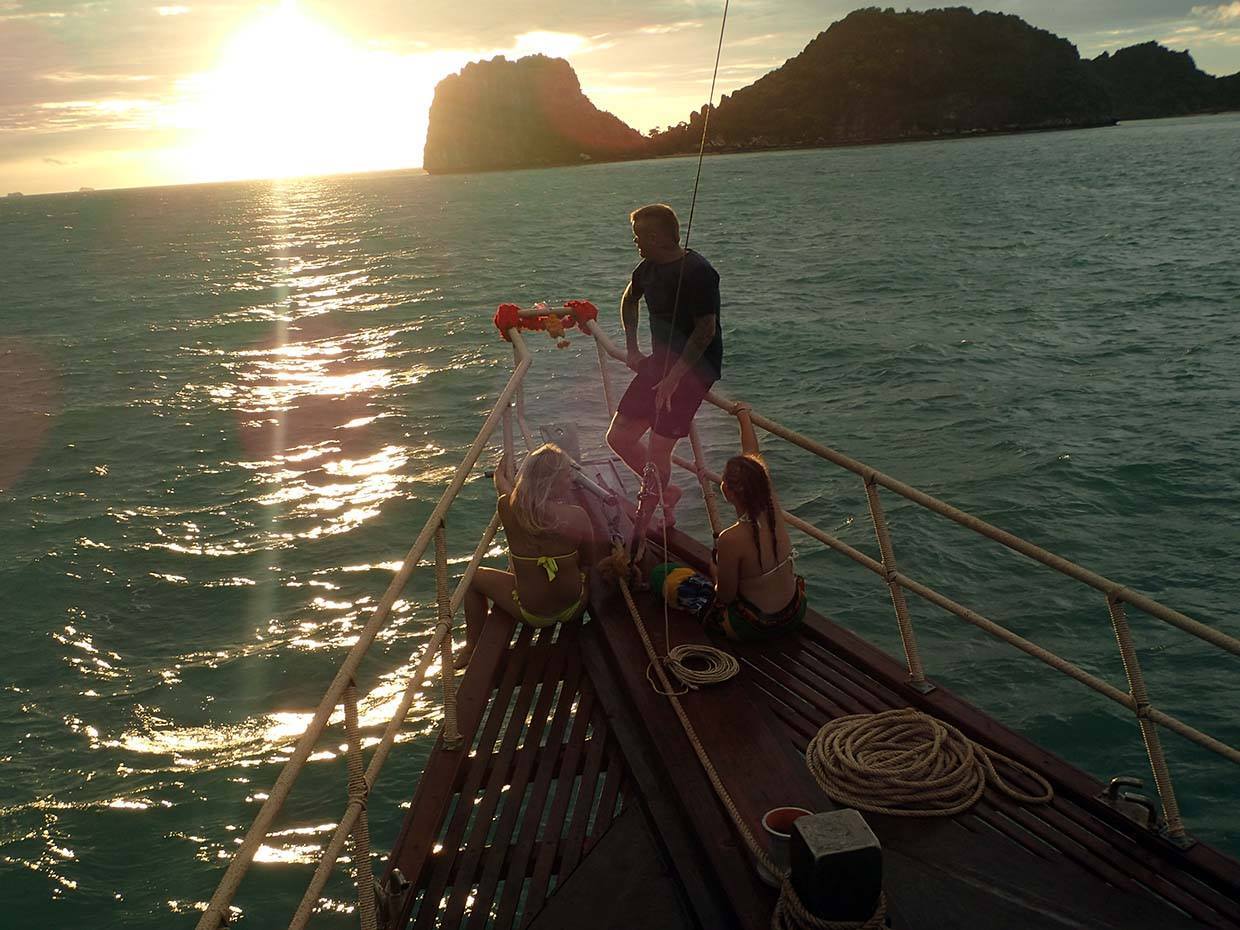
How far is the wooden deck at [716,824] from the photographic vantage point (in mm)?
3168

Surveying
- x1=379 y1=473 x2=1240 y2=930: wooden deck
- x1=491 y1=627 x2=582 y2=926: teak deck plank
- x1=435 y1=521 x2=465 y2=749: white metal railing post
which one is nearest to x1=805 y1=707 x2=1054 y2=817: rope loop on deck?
x1=379 y1=473 x2=1240 y2=930: wooden deck

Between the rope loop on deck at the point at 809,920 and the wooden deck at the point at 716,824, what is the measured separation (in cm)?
14

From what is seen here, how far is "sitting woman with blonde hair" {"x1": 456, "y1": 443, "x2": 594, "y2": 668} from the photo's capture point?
4.88 meters

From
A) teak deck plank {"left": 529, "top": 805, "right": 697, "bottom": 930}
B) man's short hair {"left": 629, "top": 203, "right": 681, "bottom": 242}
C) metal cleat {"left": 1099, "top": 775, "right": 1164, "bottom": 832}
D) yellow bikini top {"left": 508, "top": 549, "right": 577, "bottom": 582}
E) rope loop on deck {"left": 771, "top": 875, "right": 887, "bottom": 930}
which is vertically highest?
man's short hair {"left": 629, "top": 203, "right": 681, "bottom": 242}

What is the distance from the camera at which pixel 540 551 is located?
512cm

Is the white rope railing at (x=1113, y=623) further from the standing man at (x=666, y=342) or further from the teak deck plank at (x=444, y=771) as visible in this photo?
the teak deck plank at (x=444, y=771)

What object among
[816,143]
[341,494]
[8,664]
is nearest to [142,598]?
[8,664]

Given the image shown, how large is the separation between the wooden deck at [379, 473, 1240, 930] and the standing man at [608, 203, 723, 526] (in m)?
1.17

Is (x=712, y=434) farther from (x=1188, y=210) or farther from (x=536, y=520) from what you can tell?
(x=1188, y=210)

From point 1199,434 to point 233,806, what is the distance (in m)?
14.9

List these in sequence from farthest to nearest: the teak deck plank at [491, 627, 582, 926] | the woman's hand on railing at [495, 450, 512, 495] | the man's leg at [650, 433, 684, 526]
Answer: the woman's hand on railing at [495, 450, 512, 495]
the man's leg at [650, 433, 684, 526]
the teak deck plank at [491, 627, 582, 926]

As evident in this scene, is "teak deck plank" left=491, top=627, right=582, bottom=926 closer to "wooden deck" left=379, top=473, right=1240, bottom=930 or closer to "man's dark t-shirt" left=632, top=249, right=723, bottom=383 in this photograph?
"wooden deck" left=379, top=473, right=1240, bottom=930

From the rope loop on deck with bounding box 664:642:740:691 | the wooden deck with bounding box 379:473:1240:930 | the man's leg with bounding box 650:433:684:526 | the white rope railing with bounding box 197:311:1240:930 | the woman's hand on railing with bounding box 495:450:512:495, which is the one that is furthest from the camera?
the woman's hand on railing with bounding box 495:450:512:495

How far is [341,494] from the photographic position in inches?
574
